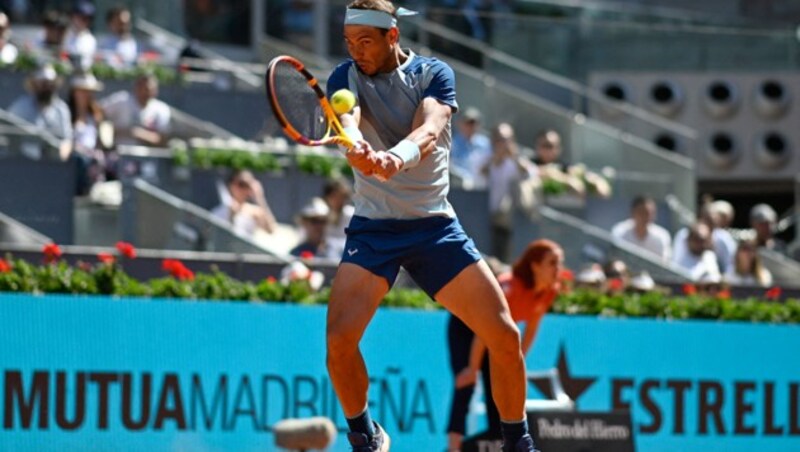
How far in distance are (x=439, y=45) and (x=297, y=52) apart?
2.22 metres

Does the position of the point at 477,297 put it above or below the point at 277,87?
below

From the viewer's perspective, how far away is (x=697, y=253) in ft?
63.8

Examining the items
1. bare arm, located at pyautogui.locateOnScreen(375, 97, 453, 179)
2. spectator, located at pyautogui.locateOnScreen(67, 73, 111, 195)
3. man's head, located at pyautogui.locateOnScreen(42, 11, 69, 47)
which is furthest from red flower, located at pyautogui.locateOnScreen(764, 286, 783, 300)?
bare arm, located at pyautogui.locateOnScreen(375, 97, 453, 179)

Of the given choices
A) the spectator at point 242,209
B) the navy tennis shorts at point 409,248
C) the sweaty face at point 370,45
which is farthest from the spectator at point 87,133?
the sweaty face at point 370,45

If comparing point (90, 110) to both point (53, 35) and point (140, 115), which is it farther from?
point (53, 35)

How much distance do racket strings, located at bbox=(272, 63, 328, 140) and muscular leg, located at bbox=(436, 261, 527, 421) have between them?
108 cm

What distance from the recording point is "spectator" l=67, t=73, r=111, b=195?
660 inches

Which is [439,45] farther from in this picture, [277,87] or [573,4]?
[277,87]

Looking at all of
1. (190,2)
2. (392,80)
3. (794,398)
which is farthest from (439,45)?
(392,80)

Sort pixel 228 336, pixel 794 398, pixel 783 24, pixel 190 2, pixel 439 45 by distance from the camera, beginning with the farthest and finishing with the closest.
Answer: pixel 783 24 < pixel 190 2 < pixel 439 45 < pixel 794 398 < pixel 228 336

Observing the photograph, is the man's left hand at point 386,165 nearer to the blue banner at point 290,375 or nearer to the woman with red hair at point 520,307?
the woman with red hair at point 520,307

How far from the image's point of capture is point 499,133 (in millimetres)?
19203

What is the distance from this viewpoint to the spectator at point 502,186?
1891 centimetres

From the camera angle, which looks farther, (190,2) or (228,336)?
(190,2)
